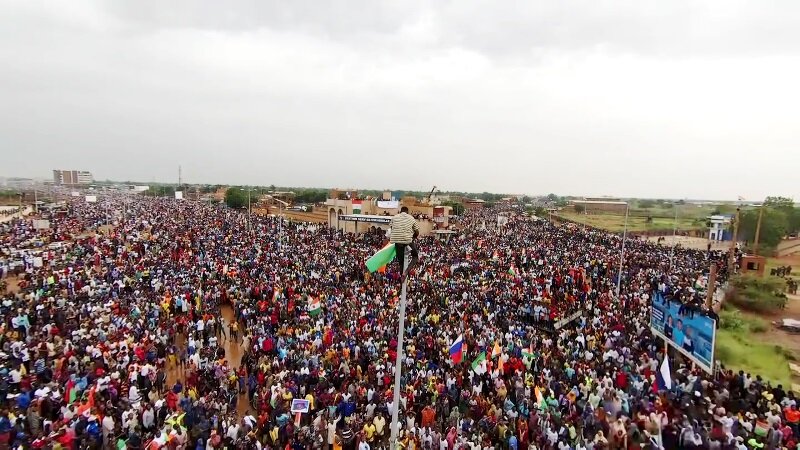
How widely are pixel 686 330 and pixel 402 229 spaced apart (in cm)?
1022

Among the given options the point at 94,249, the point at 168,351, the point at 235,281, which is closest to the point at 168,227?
the point at 94,249

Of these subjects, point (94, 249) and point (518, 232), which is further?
point (518, 232)

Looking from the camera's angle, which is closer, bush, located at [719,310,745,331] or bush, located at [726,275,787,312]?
bush, located at [719,310,745,331]

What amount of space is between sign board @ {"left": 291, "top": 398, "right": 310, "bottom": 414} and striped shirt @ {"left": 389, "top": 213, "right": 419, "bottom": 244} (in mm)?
5346

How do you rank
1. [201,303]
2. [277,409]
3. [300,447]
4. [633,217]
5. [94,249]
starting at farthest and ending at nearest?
[633,217] → [94,249] → [201,303] → [277,409] → [300,447]

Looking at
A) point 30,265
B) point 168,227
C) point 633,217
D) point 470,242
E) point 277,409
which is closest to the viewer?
point 277,409

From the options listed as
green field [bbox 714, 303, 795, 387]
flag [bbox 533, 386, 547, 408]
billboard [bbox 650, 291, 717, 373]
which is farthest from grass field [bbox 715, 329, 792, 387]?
flag [bbox 533, 386, 547, 408]

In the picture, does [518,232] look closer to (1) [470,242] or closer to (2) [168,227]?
(1) [470,242]

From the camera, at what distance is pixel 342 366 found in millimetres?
10719

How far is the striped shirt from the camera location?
505 cm

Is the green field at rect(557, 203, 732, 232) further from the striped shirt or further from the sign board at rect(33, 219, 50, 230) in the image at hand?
the sign board at rect(33, 219, 50, 230)

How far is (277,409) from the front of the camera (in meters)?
8.85

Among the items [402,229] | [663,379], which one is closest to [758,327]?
[663,379]

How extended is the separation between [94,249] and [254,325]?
54.5 ft
